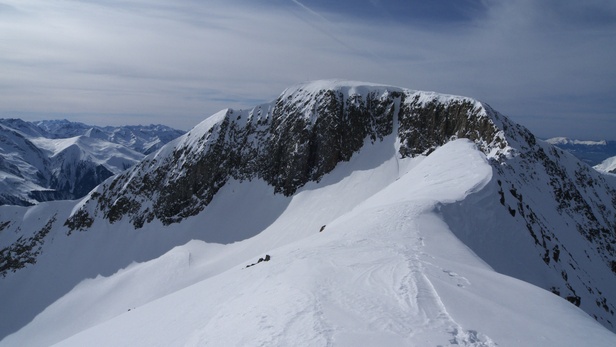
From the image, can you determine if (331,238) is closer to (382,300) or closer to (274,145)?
(382,300)

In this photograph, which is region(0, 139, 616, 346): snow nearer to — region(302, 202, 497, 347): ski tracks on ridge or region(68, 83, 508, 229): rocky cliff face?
region(302, 202, 497, 347): ski tracks on ridge

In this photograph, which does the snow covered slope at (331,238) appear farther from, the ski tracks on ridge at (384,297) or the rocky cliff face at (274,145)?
the rocky cliff face at (274,145)

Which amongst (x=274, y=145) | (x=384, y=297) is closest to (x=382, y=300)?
(x=384, y=297)

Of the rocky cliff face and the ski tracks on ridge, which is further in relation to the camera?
the rocky cliff face

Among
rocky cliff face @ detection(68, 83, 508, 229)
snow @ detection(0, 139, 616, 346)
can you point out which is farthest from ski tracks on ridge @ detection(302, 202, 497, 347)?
rocky cliff face @ detection(68, 83, 508, 229)

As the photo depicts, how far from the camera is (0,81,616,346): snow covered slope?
33.4 ft

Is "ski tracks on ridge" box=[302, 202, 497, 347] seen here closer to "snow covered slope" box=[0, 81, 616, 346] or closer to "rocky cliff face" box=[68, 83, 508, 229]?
"snow covered slope" box=[0, 81, 616, 346]

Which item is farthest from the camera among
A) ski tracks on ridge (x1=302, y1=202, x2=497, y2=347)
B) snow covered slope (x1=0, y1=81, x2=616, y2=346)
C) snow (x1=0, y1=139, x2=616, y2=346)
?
snow covered slope (x1=0, y1=81, x2=616, y2=346)

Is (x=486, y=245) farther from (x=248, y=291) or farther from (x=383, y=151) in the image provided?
(x=383, y=151)

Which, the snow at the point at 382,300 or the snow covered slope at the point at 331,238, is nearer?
the snow at the point at 382,300

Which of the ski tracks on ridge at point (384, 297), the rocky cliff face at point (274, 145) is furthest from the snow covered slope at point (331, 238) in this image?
the rocky cliff face at point (274, 145)

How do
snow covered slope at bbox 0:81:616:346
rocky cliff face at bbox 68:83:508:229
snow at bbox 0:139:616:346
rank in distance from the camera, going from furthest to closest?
rocky cliff face at bbox 68:83:508:229, snow covered slope at bbox 0:81:616:346, snow at bbox 0:139:616:346

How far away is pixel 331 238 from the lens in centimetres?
2106

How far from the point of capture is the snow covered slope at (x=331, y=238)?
33.4 ft
